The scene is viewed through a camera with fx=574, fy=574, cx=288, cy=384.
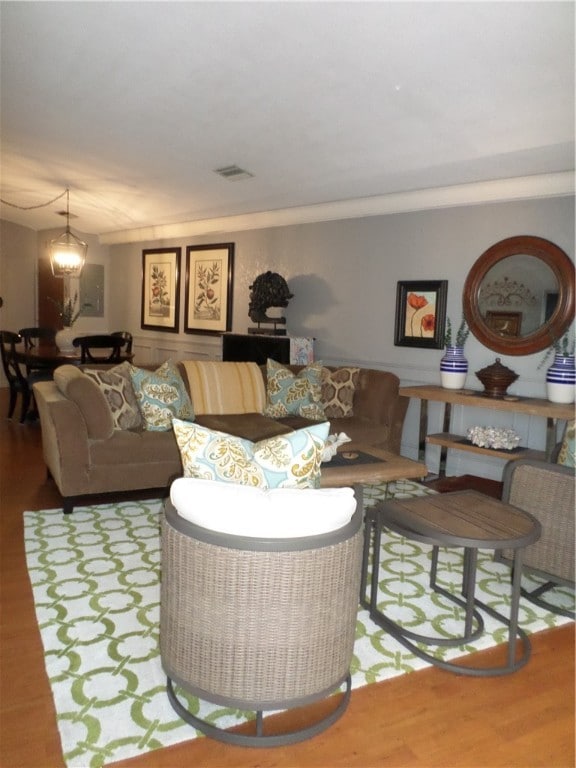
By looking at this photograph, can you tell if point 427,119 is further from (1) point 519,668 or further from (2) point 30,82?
(1) point 519,668

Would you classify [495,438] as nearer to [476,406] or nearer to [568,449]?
[476,406]

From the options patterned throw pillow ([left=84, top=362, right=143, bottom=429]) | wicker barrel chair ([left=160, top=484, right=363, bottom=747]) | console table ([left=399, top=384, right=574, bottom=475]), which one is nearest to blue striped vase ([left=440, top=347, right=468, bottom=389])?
console table ([left=399, top=384, right=574, bottom=475])

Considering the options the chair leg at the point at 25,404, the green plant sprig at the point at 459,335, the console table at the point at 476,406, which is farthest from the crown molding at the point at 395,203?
the chair leg at the point at 25,404

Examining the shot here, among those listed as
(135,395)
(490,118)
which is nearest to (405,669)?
(135,395)

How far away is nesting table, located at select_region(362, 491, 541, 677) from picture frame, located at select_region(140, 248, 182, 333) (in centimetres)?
593

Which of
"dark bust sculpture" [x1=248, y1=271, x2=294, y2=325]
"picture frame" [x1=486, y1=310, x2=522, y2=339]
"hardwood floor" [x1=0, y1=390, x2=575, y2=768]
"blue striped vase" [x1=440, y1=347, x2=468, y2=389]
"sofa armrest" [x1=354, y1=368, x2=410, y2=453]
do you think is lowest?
"hardwood floor" [x1=0, y1=390, x2=575, y2=768]

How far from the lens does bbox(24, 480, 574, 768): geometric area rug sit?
1.78 m

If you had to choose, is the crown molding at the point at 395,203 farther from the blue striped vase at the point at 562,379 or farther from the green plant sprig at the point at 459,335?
the blue striped vase at the point at 562,379

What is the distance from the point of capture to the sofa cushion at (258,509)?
65.4 inches

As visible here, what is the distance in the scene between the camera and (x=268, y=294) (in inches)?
229

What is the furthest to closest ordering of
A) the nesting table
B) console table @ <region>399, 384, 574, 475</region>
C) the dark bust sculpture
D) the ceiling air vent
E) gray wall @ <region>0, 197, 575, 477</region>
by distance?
the dark bust sculpture → the ceiling air vent → gray wall @ <region>0, 197, 575, 477</region> → console table @ <region>399, 384, 574, 475</region> → the nesting table

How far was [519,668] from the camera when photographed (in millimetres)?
2141

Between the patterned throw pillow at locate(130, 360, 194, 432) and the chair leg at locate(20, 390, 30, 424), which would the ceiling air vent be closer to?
the patterned throw pillow at locate(130, 360, 194, 432)

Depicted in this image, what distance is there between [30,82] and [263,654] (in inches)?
155
